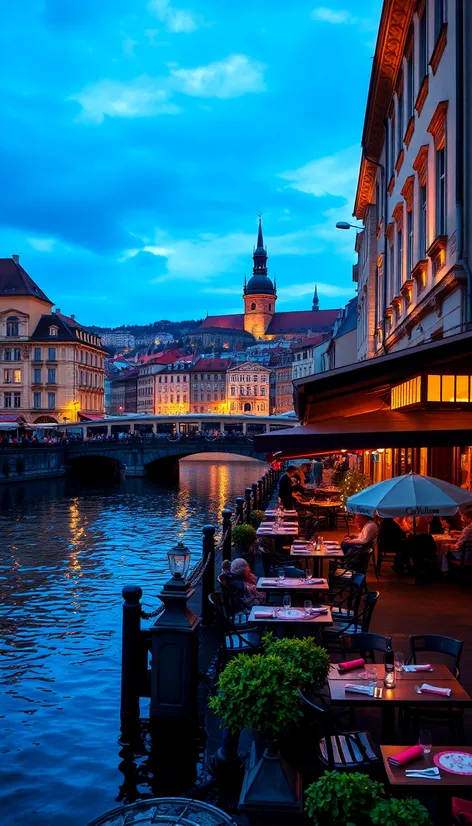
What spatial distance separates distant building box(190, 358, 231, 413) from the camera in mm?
154125

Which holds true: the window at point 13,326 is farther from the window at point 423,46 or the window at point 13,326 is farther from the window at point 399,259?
the window at point 423,46

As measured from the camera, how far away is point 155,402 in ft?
524

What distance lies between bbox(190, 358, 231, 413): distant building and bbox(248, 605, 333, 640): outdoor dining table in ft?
472

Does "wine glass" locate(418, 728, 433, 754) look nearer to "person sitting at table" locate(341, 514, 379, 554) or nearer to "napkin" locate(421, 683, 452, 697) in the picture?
"napkin" locate(421, 683, 452, 697)

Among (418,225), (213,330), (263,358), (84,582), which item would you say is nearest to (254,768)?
(418,225)

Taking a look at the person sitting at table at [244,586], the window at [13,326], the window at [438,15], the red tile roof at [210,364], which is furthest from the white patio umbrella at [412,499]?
the red tile roof at [210,364]

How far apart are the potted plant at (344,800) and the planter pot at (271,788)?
1.06 m

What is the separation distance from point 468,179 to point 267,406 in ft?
465

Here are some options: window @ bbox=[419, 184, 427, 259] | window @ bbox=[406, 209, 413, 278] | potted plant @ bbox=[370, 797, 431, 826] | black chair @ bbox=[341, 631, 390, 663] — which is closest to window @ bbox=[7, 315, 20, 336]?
window @ bbox=[406, 209, 413, 278]

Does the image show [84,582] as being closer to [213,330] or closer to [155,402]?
[155,402]

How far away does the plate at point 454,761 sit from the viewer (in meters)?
4.57

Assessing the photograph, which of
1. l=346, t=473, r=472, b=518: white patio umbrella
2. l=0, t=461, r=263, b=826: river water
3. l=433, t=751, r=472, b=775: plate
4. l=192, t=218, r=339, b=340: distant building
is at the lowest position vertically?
l=0, t=461, r=263, b=826: river water

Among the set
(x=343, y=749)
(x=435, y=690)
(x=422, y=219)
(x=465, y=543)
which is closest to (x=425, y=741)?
(x=343, y=749)

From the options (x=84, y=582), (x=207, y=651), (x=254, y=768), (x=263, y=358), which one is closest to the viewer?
(x=254, y=768)
